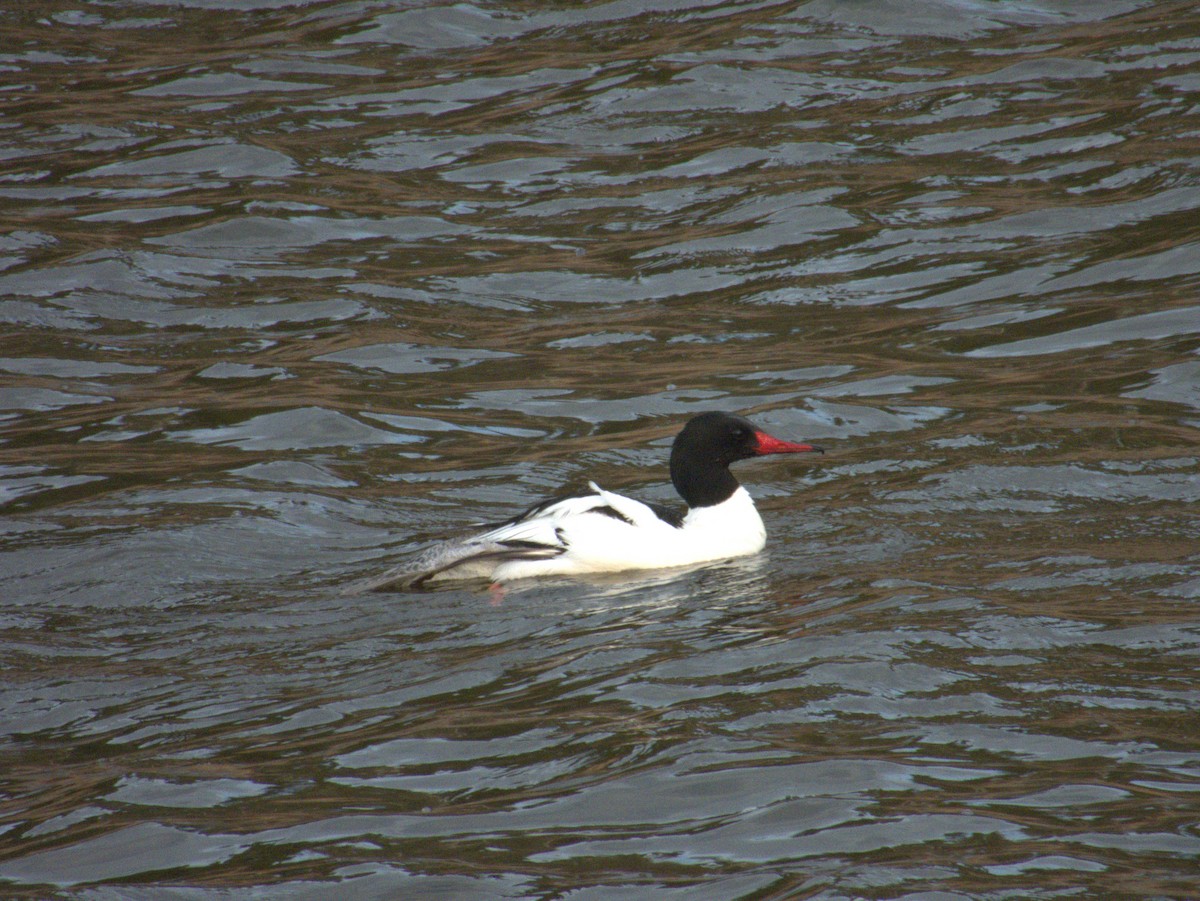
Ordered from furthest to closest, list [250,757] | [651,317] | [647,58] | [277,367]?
[647,58]
[651,317]
[277,367]
[250,757]

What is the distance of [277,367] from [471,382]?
1.52m

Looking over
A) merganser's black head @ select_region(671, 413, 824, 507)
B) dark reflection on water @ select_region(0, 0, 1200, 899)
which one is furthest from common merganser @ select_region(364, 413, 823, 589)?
dark reflection on water @ select_region(0, 0, 1200, 899)

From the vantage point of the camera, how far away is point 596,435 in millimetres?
10422

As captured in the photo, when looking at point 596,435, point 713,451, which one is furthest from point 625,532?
point 596,435

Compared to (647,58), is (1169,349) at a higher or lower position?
lower

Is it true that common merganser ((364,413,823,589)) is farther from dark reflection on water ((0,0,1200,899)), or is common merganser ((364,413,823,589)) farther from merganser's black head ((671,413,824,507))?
dark reflection on water ((0,0,1200,899))

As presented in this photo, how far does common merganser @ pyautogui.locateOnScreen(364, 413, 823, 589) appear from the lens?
8195 millimetres

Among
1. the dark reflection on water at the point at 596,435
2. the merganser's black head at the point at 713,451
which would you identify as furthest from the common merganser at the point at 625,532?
the dark reflection on water at the point at 596,435

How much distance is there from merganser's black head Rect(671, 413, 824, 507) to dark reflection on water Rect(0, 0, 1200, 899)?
0.55 m

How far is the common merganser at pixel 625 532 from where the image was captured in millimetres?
8195

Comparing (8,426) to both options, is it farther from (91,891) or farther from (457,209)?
(91,891)

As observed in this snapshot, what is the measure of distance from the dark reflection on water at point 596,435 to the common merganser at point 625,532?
0.20 metres

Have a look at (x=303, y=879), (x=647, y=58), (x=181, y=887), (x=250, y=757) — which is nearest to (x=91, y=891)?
(x=181, y=887)

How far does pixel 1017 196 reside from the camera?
13781mm
